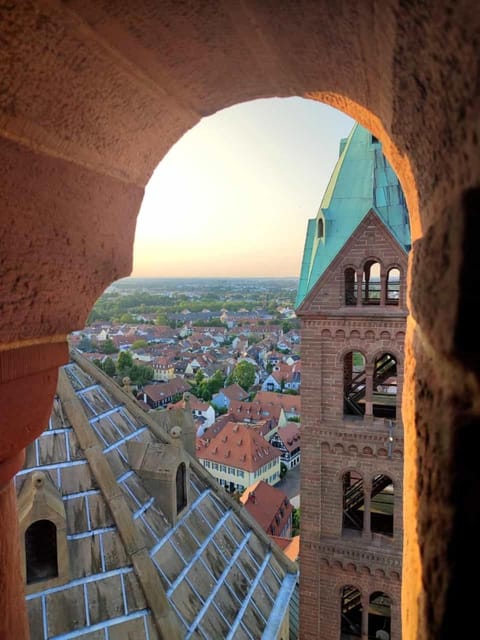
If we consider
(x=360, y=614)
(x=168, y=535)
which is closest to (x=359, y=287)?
(x=168, y=535)

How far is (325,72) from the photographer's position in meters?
1.42

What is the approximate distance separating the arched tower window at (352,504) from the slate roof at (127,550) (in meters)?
2.72

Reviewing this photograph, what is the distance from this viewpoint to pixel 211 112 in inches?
72.6

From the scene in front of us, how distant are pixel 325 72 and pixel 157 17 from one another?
1.54 ft

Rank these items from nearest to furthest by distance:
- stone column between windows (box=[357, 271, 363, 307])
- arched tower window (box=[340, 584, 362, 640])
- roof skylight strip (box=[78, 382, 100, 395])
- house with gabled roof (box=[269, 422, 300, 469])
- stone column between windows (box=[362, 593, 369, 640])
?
roof skylight strip (box=[78, 382, 100, 395]) → stone column between windows (box=[357, 271, 363, 307]) → stone column between windows (box=[362, 593, 369, 640]) → arched tower window (box=[340, 584, 362, 640]) → house with gabled roof (box=[269, 422, 300, 469])

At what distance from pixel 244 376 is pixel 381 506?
205 ft

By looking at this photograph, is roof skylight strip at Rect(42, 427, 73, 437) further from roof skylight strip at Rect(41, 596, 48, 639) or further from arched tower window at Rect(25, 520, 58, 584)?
roof skylight strip at Rect(41, 596, 48, 639)

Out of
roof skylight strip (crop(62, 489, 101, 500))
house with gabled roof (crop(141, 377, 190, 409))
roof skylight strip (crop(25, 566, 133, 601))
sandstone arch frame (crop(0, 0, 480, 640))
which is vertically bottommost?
house with gabled roof (crop(141, 377, 190, 409))

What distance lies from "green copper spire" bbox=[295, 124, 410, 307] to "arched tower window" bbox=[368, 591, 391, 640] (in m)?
7.55

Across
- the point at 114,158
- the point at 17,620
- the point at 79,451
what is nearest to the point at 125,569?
the point at 79,451

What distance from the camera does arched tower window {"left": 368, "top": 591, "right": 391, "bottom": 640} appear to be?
12.3 m

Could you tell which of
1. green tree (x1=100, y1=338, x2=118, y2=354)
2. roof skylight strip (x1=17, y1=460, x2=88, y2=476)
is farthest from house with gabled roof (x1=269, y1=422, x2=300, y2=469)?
green tree (x1=100, y1=338, x2=118, y2=354)

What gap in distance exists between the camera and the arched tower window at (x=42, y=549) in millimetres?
6613

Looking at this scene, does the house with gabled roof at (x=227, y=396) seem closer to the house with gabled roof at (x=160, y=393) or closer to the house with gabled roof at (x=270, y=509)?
the house with gabled roof at (x=160, y=393)
